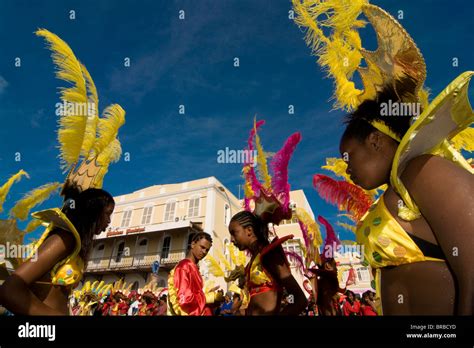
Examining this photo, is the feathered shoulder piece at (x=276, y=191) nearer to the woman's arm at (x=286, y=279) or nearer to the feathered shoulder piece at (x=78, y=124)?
the woman's arm at (x=286, y=279)

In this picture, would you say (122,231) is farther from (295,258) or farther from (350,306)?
(295,258)

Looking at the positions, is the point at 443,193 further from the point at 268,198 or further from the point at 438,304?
the point at 268,198

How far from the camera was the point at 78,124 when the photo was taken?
278 cm

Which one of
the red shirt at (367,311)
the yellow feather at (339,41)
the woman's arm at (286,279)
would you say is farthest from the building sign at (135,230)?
the yellow feather at (339,41)

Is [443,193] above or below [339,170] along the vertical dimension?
below

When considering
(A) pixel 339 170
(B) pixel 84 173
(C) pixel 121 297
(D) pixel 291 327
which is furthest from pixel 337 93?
(C) pixel 121 297

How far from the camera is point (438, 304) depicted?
3.67 feet

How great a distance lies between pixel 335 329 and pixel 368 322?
4.6 inches

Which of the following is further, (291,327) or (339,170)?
(339,170)

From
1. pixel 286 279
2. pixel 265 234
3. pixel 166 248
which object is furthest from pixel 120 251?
pixel 286 279

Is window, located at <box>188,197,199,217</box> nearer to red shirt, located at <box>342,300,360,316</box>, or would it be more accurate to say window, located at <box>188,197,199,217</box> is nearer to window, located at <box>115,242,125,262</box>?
window, located at <box>115,242,125,262</box>

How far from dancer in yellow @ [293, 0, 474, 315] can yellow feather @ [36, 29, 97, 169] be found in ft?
6.93

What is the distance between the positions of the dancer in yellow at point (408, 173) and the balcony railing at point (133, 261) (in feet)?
74.3

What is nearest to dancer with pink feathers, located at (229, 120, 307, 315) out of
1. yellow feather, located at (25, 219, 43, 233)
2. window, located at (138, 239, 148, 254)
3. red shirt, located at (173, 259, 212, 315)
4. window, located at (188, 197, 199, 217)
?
red shirt, located at (173, 259, 212, 315)
